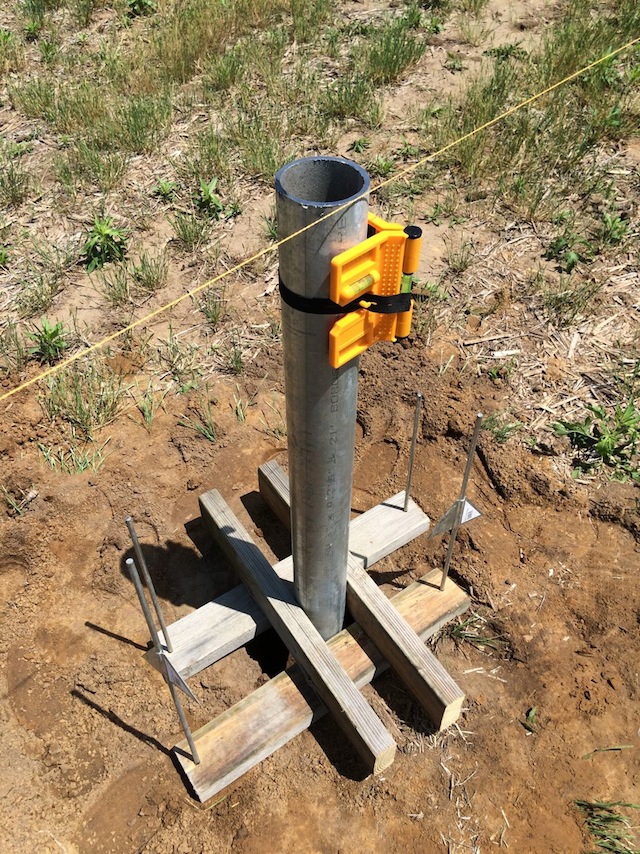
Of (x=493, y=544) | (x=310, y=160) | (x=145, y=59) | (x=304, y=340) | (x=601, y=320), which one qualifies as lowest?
(x=493, y=544)

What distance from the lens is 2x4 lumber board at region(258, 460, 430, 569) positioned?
2924 millimetres

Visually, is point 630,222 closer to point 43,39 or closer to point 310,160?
point 310,160

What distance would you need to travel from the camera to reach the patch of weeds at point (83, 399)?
11.9 ft

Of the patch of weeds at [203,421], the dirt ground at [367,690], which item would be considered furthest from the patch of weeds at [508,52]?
the patch of weeds at [203,421]

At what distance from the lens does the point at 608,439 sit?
346cm

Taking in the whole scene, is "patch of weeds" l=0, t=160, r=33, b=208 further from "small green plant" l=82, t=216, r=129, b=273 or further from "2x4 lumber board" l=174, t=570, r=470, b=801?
"2x4 lumber board" l=174, t=570, r=470, b=801

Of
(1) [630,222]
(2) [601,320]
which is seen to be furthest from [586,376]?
(1) [630,222]

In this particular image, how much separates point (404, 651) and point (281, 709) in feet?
1.77

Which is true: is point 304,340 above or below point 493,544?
above

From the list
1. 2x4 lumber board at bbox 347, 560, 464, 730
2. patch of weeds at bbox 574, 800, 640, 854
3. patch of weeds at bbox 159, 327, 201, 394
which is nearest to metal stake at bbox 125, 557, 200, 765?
2x4 lumber board at bbox 347, 560, 464, 730

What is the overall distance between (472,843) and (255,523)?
1.69 meters

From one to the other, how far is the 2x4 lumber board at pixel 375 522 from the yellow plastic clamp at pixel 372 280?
55.5 inches

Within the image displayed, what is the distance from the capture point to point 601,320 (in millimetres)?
4230

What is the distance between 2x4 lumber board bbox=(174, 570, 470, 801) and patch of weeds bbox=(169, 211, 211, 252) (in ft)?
10.3
